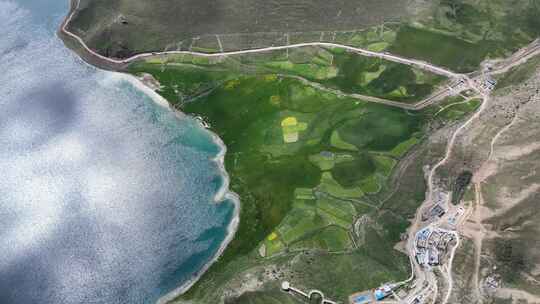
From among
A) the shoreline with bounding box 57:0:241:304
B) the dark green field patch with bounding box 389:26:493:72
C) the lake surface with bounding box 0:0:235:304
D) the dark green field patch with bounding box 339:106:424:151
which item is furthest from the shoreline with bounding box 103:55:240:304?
the dark green field patch with bounding box 389:26:493:72

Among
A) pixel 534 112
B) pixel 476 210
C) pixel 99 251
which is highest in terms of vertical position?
pixel 534 112

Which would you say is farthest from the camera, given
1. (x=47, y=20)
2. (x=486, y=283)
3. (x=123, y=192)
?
(x=47, y=20)

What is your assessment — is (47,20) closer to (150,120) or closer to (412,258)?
(150,120)

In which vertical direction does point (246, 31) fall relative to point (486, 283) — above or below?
above

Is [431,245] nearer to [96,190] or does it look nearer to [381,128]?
[381,128]

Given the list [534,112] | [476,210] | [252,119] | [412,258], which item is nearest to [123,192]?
[252,119]

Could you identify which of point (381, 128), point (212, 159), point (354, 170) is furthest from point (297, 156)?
point (381, 128)
